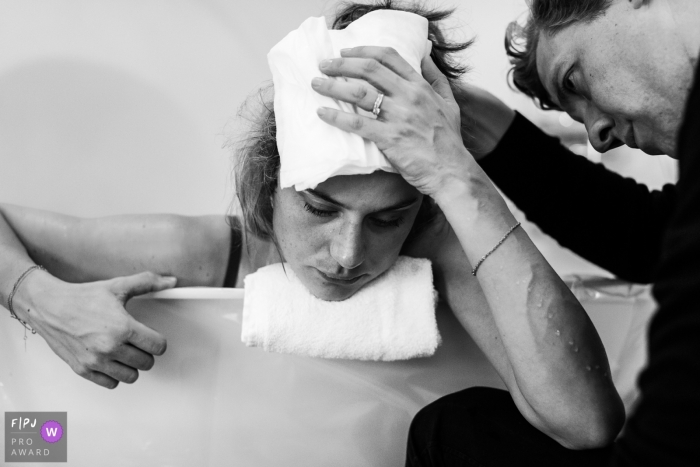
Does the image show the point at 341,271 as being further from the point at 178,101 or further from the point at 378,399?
the point at 178,101

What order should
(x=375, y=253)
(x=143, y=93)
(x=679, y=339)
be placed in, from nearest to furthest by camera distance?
(x=679, y=339)
(x=375, y=253)
(x=143, y=93)

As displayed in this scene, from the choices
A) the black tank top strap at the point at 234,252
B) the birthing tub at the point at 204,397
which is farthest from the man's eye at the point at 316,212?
the black tank top strap at the point at 234,252

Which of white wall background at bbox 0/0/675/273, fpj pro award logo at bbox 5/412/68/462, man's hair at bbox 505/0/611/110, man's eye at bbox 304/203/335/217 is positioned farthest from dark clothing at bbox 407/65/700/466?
fpj pro award logo at bbox 5/412/68/462

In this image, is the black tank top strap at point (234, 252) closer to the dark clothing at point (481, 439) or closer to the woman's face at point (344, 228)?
the woman's face at point (344, 228)

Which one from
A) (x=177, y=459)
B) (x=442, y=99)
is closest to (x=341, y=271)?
(x=442, y=99)

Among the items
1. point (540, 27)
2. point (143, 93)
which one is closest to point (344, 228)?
point (540, 27)

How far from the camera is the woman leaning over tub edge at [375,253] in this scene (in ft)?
2.59

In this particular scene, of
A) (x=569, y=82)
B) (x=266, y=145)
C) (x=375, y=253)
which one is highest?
(x=569, y=82)

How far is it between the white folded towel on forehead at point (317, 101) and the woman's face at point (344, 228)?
1.5 inches

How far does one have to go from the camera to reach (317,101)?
0.79 meters

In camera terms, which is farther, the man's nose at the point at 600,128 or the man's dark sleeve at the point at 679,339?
the man's nose at the point at 600,128

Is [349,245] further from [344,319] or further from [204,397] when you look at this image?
[204,397]

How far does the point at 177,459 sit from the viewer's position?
38.6 inches

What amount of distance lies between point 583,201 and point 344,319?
0.60 m
